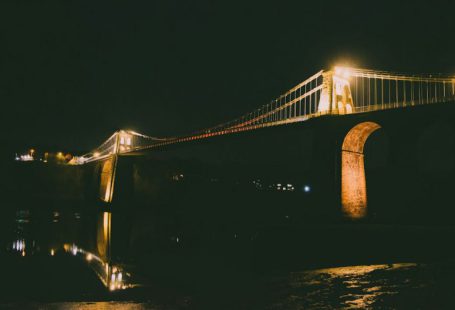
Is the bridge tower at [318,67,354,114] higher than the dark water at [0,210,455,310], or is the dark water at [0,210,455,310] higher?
the bridge tower at [318,67,354,114]

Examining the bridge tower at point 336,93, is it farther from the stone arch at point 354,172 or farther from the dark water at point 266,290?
the dark water at point 266,290

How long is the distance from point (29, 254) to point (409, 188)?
1531 centimetres

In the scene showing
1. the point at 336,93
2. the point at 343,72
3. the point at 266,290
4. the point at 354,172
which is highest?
the point at 343,72

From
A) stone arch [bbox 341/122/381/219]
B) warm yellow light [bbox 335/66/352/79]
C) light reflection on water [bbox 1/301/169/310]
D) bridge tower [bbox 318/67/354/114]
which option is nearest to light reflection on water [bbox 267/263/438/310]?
light reflection on water [bbox 1/301/169/310]

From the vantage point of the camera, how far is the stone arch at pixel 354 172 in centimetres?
2111

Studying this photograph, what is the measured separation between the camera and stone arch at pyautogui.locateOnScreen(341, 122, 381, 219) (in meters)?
21.1

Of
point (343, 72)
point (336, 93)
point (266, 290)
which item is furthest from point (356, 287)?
point (343, 72)

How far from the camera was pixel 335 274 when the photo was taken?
9.35 meters

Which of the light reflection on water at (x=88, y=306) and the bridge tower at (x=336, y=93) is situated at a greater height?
the bridge tower at (x=336, y=93)

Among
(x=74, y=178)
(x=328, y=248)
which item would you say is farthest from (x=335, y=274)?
(x=74, y=178)

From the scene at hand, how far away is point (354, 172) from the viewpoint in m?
22.1

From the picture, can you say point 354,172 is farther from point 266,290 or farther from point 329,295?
point 329,295

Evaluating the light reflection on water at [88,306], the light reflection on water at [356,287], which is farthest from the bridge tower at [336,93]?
the light reflection on water at [88,306]

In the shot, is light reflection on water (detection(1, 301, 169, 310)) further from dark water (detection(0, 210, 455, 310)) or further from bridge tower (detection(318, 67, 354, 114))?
bridge tower (detection(318, 67, 354, 114))
